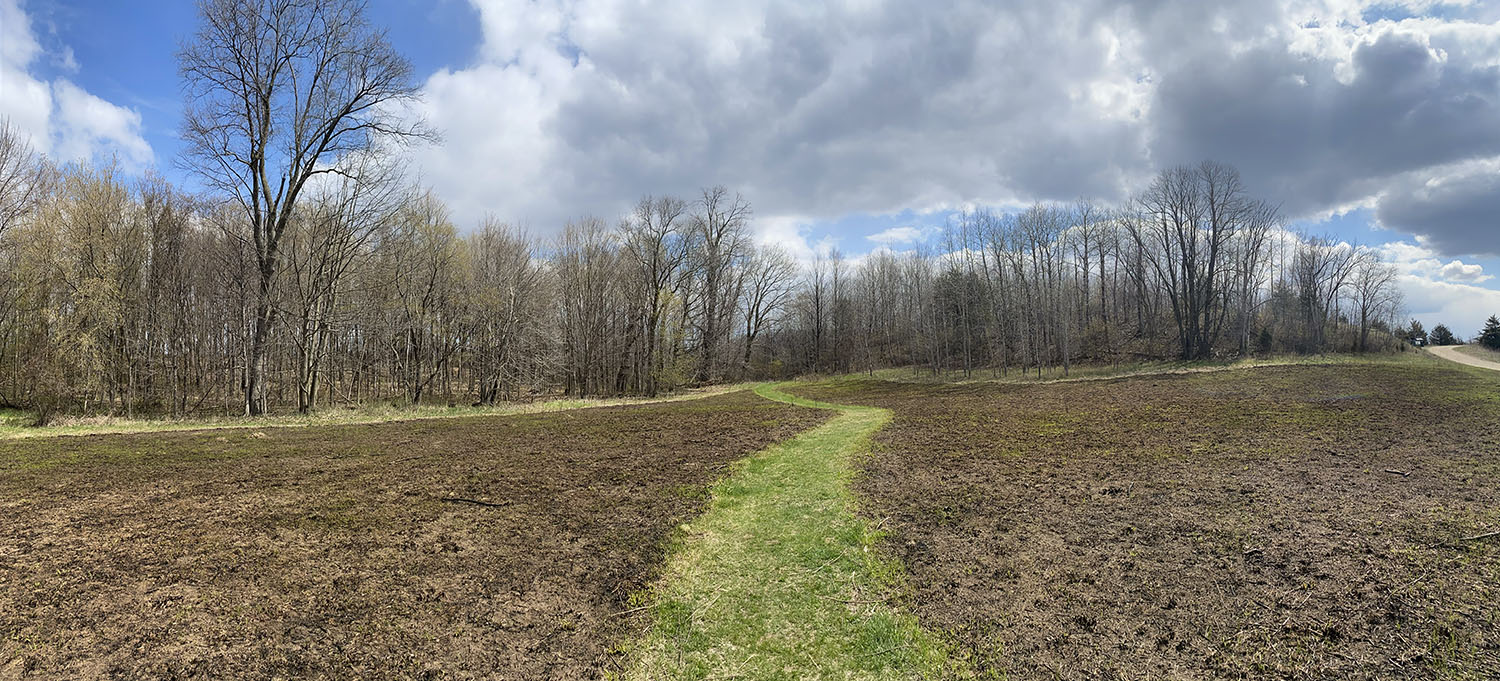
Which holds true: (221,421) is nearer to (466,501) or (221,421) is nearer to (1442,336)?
(466,501)

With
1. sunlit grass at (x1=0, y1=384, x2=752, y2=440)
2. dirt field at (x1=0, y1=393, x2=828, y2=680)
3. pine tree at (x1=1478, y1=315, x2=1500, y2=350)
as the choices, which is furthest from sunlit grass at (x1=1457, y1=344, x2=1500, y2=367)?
sunlit grass at (x1=0, y1=384, x2=752, y2=440)

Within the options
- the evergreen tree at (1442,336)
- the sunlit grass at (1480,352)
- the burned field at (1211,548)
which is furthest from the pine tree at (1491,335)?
the burned field at (1211,548)

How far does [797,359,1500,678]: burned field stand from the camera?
3.87 m

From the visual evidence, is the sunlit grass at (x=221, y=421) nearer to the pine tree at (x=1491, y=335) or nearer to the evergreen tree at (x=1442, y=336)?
the pine tree at (x=1491, y=335)

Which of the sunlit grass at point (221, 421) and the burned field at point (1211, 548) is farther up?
the sunlit grass at point (221, 421)

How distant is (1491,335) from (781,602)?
70.2 metres

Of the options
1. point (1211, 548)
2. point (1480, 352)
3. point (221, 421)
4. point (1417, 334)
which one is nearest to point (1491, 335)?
point (1480, 352)

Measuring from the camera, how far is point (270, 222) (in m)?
18.8

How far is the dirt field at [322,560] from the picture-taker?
388 centimetres

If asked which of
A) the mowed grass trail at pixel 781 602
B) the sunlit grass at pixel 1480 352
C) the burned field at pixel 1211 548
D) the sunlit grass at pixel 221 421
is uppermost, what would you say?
the sunlit grass at pixel 1480 352

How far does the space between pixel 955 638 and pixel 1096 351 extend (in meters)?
48.5

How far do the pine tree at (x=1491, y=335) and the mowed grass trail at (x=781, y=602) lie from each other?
66.9 metres

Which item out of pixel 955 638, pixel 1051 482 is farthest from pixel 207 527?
pixel 1051 482

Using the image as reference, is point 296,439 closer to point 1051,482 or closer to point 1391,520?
point 1051,482
